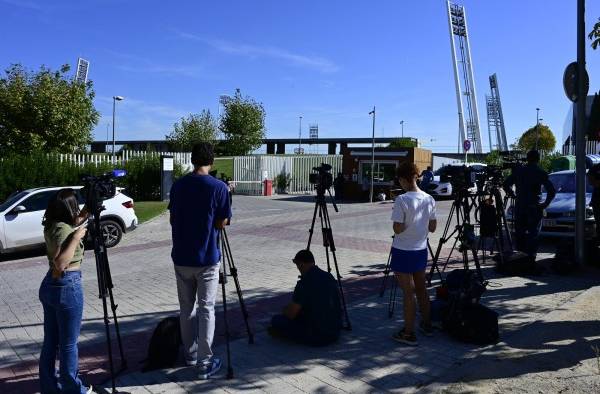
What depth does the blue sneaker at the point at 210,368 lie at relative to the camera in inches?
167

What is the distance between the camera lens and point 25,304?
708cm

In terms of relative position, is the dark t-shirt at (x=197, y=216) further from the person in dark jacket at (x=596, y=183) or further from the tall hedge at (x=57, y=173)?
the tall hedge at (x=57, y=173)

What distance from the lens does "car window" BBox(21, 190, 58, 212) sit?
11195 millimetres

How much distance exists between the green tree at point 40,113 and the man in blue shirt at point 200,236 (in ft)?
69.8

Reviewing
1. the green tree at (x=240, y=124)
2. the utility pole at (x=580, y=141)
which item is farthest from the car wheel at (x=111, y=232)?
the green tree at (x=240, y=124)

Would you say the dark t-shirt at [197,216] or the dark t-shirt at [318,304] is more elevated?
the dark t-shirt at [197,216]

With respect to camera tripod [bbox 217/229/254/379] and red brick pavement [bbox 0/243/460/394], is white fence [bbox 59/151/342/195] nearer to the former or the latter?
red brick pavement [bbox 0/243/460/394]

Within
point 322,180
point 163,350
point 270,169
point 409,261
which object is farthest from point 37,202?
point 270,169

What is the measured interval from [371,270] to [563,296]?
3.02 metres

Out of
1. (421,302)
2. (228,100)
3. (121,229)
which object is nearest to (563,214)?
(421,302)

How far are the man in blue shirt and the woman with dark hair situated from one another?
2.40 ft

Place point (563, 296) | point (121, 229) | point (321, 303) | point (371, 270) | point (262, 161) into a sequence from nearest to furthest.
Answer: point (321, 303) < point (563, 296) < point (371, 270) < point (121, 229) < point (262, 161)

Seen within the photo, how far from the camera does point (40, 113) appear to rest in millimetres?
23344

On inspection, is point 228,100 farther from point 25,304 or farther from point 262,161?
point 25,304
